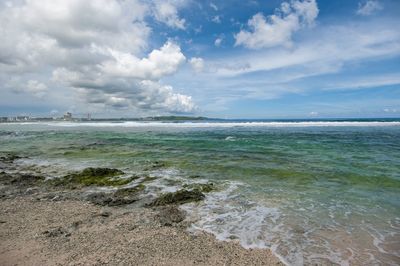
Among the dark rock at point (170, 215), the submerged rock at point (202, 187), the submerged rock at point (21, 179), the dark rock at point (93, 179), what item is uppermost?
the dark rock at point (170, 215)

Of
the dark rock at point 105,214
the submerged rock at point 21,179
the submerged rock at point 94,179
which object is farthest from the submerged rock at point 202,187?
the submerged rock at point 21,179

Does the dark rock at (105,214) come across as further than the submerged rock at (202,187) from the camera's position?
No

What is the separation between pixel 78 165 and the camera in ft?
55.5

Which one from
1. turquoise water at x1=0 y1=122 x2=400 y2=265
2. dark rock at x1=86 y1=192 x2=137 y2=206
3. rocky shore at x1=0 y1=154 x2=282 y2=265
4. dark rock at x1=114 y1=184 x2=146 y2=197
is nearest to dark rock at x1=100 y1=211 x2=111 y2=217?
rocky shore at x1=0 y1=154 x2=282 y2=265

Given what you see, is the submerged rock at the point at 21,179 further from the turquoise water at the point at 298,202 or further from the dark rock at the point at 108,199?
the dark rock at the point at 108,199

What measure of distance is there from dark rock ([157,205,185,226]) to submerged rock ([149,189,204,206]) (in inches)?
21.3

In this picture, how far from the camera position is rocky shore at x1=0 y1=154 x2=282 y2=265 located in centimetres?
551

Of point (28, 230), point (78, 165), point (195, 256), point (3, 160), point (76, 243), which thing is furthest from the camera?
point (3, 160)

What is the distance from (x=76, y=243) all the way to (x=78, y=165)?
38.5 ft

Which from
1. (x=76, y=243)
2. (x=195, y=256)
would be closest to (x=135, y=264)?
(x=195, y=256)

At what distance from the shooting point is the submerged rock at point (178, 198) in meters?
9.25

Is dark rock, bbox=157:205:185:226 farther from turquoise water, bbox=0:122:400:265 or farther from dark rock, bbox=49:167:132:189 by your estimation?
dark rock, bbox=49:167:132:189

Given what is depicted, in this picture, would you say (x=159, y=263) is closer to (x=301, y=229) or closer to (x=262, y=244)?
(x=262, y=244)

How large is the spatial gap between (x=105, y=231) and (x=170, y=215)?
183 centimetres
